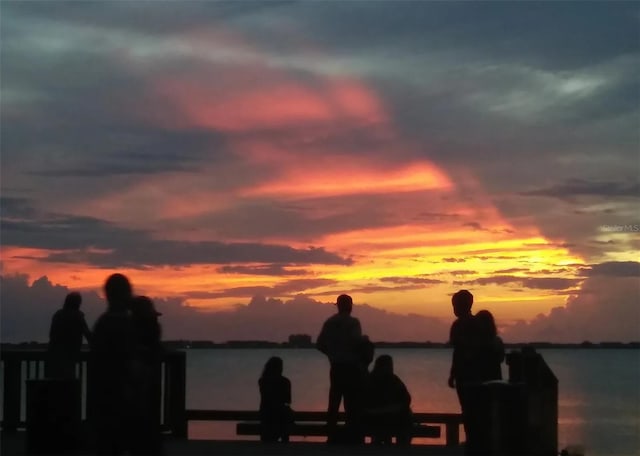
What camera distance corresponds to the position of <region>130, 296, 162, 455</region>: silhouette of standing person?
10141 millimetres

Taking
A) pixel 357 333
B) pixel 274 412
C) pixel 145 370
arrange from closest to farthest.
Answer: pixel 145 370 → pixel 357 333 → pixel 274 412

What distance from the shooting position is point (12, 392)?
15.7 m

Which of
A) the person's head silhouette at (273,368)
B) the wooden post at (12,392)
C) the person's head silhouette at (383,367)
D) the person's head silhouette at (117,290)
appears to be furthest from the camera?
the person's head silhouette at (273,368)

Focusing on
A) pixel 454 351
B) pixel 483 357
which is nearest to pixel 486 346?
pixel 483 357

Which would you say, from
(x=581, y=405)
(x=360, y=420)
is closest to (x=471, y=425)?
(x=360, y=420)

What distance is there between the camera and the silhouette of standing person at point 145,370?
1014cm

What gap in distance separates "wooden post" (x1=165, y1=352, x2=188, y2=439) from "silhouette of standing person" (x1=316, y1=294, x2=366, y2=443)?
77.4 inches

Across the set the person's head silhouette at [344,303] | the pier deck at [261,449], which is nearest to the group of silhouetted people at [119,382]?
the pier deck at [261,449]

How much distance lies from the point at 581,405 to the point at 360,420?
8201cm

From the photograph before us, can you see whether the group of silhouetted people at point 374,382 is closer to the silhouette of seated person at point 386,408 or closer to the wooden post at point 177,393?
the silhouette of seated person at point 386,408

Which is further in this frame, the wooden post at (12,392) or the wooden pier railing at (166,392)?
the wooden post at (12,392)

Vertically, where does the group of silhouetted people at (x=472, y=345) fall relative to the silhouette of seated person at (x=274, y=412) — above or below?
above

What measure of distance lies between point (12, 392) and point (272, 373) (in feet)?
12.7

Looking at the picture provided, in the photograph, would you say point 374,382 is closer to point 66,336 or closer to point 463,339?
point 463,339
